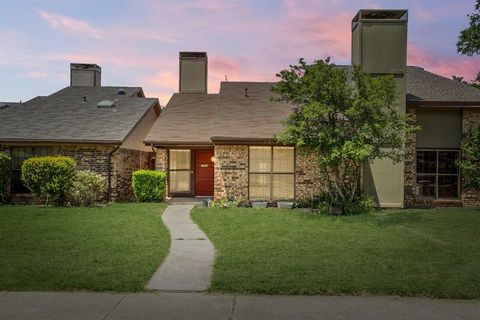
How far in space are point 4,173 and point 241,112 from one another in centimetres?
947

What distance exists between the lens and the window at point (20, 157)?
17844mm

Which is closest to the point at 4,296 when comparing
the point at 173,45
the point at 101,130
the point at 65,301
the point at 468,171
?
the point at 65,301

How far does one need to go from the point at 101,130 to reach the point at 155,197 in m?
3.57

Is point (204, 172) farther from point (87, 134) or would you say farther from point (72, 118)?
point (72, 118)

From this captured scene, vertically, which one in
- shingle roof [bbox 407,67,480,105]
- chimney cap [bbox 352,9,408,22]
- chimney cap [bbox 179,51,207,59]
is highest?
chimney cap [bbox 179,51,207,59]

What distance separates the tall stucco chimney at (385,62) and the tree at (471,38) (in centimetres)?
265

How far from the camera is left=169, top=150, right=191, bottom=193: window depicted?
1933 centimetres

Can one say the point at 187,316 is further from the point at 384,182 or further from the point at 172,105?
the point at 172,105

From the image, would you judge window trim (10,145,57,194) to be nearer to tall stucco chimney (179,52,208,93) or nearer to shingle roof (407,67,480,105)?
tall stucco chimney (179,52,208,93)

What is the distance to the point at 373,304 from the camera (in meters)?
5.57

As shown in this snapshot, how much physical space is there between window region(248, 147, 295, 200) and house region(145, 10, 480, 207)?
0.04 m

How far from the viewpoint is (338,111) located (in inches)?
555

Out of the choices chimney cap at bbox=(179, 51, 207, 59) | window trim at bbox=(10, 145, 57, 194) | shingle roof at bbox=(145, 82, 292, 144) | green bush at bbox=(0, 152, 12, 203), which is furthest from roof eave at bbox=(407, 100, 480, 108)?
green bush at bbox=(0, 152, 12, 203)

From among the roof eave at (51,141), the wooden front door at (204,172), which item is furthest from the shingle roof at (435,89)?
the roof eave at (51,141)
